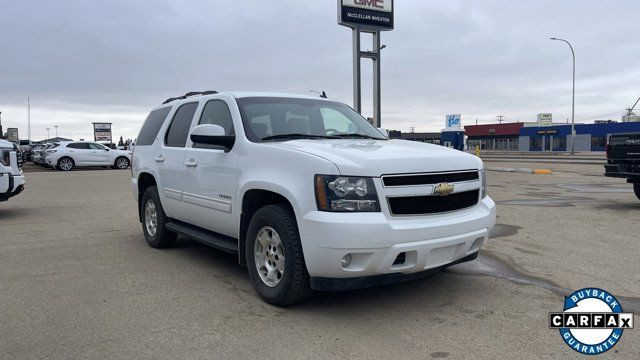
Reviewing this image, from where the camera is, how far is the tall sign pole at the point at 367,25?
21531 mm

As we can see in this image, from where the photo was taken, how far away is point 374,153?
410cm

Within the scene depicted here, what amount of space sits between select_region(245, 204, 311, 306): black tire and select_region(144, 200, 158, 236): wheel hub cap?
272 centimetres

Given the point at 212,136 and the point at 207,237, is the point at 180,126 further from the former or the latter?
the point at 212,136

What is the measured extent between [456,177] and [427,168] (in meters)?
0.38

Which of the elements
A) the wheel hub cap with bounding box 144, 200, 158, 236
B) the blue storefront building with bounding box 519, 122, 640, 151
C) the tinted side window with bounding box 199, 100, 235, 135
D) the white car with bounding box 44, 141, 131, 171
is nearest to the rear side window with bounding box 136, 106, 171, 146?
the wheel hub cap with bounding box 144, 200, 158, 236

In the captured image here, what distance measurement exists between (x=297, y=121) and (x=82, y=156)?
25175 millimetres

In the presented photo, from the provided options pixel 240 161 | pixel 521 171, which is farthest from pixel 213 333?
pixel 521 171

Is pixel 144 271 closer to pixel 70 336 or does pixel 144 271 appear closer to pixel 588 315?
pixel 70 336

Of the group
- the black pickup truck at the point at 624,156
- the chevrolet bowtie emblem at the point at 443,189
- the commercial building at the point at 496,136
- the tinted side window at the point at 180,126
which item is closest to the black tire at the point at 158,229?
the tinted side window at the point at 180,126

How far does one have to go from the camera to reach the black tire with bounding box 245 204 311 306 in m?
3.99

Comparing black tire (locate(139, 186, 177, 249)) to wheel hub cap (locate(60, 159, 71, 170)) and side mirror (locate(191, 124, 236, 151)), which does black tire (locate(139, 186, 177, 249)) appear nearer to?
side mirror (locate(191, 124, 236, 151))

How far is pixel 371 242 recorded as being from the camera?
3.71m

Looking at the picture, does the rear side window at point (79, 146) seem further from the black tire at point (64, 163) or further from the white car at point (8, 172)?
the white car at point (8, 172)

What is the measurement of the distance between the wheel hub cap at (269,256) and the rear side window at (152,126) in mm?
2960
